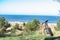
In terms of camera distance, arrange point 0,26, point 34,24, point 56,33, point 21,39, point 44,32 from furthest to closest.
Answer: point 0,26 < point 34,24 < point 56,33 < point 44,32 < point 21,39

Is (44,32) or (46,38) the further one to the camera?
(44,32)

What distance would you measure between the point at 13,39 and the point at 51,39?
5.56 feet

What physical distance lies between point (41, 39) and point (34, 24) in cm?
605

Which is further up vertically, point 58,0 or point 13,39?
point 58,0

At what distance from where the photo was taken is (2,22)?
1930cm

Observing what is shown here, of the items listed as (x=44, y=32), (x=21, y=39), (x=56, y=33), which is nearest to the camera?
(x=21, y=39)

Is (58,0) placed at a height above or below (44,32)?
above

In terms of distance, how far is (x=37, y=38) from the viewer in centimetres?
1178

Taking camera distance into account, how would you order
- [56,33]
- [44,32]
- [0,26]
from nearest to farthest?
[44,32]
[56,33]
[0,26]

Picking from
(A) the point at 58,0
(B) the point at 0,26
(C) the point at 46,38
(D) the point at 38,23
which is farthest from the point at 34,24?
(C) the point at 46,38

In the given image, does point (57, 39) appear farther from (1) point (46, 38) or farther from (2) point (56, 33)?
(2) point (56, 33)

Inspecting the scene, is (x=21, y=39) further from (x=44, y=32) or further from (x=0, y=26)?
(x=0, y=26)

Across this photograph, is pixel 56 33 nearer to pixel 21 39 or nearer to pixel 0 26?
pixel 21 39

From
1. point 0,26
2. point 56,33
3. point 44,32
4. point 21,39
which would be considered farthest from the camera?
point 0,26
